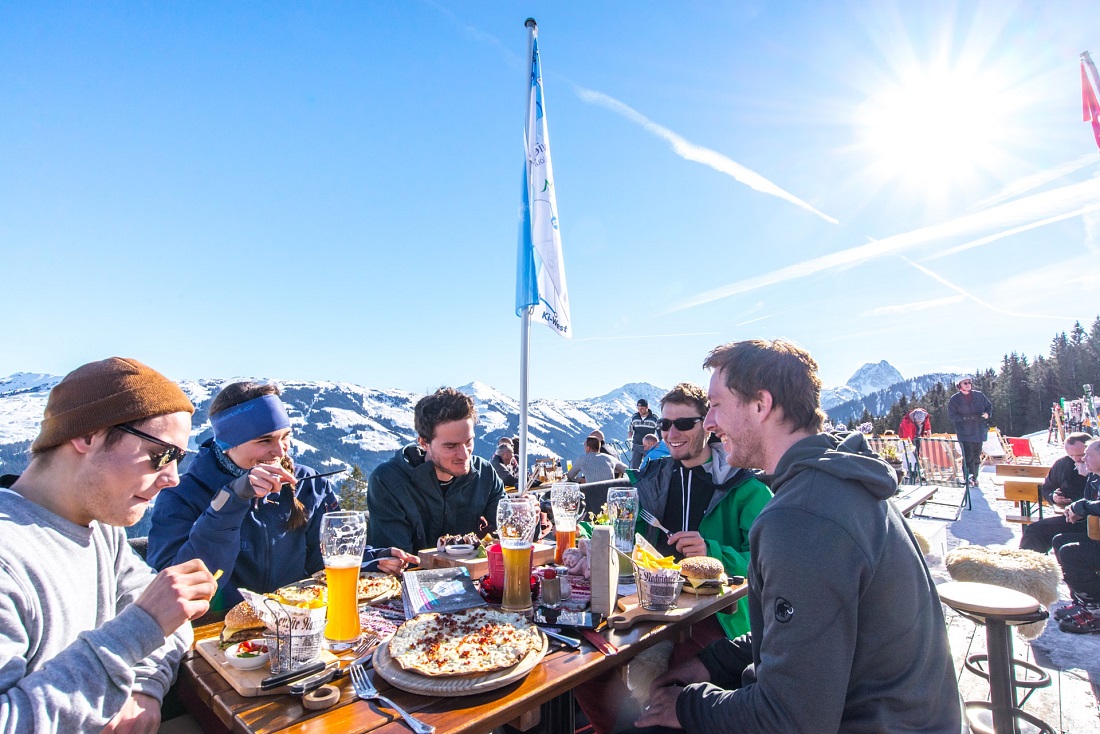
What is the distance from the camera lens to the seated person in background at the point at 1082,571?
5141 millimetres

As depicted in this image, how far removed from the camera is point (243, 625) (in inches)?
81.7

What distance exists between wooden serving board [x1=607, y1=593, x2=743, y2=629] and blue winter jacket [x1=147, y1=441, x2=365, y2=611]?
1.61m

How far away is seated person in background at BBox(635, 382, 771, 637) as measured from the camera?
3635 mm

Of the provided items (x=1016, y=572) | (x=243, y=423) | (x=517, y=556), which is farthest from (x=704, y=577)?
(x=1016, y=572)

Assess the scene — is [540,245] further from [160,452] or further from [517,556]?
[160,452]

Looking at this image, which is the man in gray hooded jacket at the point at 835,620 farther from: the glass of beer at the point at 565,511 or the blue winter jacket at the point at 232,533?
the blue winter jacket at the point at 232,533

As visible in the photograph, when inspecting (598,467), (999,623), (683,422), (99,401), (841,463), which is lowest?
(999,623)

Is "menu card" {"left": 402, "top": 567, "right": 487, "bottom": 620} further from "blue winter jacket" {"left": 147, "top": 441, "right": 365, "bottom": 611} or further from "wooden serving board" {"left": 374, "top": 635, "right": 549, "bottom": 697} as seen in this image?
"blue winter jacket" {"left": 147, "top": 441, "right": 365, "bottom": 611}

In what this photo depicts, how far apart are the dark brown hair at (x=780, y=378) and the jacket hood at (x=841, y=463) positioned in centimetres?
14

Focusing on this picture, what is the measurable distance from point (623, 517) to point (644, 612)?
589 millimetres

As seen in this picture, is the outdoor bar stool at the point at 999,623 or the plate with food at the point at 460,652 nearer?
the plate with food at the point at 460,652

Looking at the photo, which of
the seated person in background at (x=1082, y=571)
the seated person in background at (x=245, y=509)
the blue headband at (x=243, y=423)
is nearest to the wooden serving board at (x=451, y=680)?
the seated person in background at (x=245, y=509)

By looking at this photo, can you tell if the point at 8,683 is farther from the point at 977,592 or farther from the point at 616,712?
the point at 977,592

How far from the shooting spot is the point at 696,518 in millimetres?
4051
